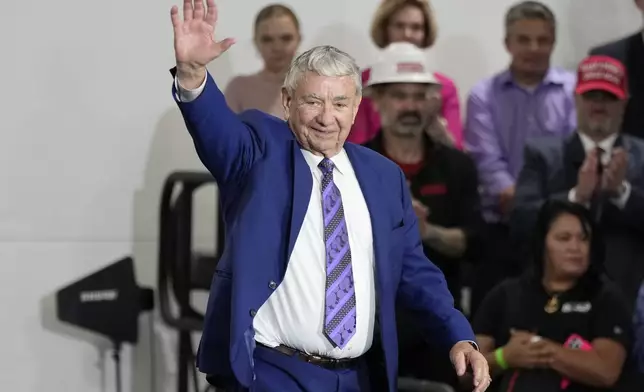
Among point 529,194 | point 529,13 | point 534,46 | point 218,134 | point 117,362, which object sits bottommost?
point 117,362

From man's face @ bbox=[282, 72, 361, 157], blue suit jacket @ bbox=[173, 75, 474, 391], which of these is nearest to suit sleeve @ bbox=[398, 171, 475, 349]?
blue suit jacket @ bbox=[173, 75, 474, 391]

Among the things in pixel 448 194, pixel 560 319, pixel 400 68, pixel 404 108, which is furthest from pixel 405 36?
pixel 560 319

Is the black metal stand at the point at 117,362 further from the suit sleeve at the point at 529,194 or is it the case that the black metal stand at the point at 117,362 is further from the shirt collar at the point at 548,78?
the shirt collar at the point at 548,78

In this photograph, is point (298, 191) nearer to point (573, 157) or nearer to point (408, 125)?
point (408, 125)

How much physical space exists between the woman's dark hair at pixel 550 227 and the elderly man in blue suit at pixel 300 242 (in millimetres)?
1334

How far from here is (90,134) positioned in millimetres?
3867

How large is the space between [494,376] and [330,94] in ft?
5.31

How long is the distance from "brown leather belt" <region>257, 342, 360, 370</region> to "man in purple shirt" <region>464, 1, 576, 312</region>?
1.56 metres

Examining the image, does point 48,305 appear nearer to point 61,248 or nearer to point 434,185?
point 61,248

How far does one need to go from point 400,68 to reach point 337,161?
151 centimetres

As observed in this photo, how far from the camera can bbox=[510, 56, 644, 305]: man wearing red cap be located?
11.4ft

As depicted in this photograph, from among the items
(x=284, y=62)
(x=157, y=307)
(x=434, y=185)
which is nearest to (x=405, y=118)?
(x=434, y=185)

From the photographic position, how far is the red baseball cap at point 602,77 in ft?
11.5

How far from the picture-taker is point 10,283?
373cm
